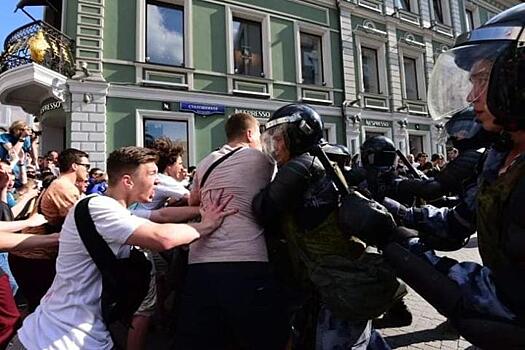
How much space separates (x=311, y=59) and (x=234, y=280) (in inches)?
513

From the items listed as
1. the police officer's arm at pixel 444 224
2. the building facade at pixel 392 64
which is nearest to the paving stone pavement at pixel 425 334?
the police officer's arm at pixel 444 224

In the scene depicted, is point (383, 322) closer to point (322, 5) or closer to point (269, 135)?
point (269, 135)

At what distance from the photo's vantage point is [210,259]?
2.08 m

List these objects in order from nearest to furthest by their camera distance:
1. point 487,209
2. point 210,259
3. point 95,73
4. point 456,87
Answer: point 487,209 < point 456,87 < point 210,259 < point 95,73

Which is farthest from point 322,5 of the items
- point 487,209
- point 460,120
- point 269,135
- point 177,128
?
point 487,209

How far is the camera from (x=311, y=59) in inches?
551

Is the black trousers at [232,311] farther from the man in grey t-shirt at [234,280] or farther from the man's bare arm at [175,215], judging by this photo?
the man's bare arm at [175,215]

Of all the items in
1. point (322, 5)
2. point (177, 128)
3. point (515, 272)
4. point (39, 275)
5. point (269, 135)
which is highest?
point (322, 5)

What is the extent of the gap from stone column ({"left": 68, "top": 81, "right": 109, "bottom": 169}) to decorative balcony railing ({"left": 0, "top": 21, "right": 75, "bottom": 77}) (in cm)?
59

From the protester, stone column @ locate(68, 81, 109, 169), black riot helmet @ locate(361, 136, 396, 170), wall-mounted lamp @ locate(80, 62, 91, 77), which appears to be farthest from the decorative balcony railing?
black riot helmet @ locate(361, 136, 396, 170)

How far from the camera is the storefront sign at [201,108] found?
11.3 meters

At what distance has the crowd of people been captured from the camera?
4.27 ft

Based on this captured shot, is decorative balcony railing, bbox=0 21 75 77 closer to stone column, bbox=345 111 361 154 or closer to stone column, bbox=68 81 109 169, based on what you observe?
stone column, bbox=68 81 109 169

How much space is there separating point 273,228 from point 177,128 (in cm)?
965
